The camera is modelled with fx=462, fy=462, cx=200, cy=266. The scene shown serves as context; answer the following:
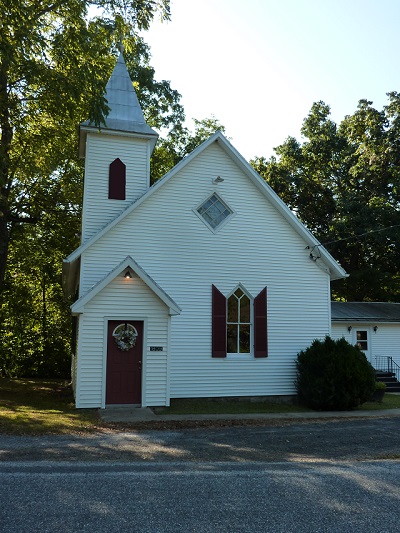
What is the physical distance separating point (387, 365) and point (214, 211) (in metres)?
12.9

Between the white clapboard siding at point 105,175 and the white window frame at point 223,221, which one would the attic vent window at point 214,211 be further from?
the white clapboard siding at point 105,175

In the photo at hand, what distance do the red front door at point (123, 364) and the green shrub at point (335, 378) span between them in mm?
5123

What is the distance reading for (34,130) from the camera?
1714cm

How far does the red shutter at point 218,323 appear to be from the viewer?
46.2 ft

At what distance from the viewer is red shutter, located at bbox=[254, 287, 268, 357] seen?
14.5 m

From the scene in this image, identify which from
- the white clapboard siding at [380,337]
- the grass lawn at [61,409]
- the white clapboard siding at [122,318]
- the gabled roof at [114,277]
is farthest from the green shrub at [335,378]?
the white clapboard siding at [380,337]

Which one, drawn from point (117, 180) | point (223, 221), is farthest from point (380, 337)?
point (117, 180)

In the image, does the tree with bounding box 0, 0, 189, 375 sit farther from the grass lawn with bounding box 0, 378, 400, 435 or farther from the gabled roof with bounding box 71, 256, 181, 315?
the grass lawn with bounding box 0, 378, 400, 435

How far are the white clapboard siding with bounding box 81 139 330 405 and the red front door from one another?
1280 millimetres

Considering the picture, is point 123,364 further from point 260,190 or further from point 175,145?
point 175,145

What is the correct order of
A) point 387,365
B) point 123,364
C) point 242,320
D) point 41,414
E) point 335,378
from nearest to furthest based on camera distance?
point 41,414 → point 123,364 → point 335,378 → point 242,320 → point 387,365

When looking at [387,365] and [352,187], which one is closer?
[387,365]

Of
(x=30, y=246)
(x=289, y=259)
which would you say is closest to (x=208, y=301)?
(x=289, y=259)

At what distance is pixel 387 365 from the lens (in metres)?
22.1
